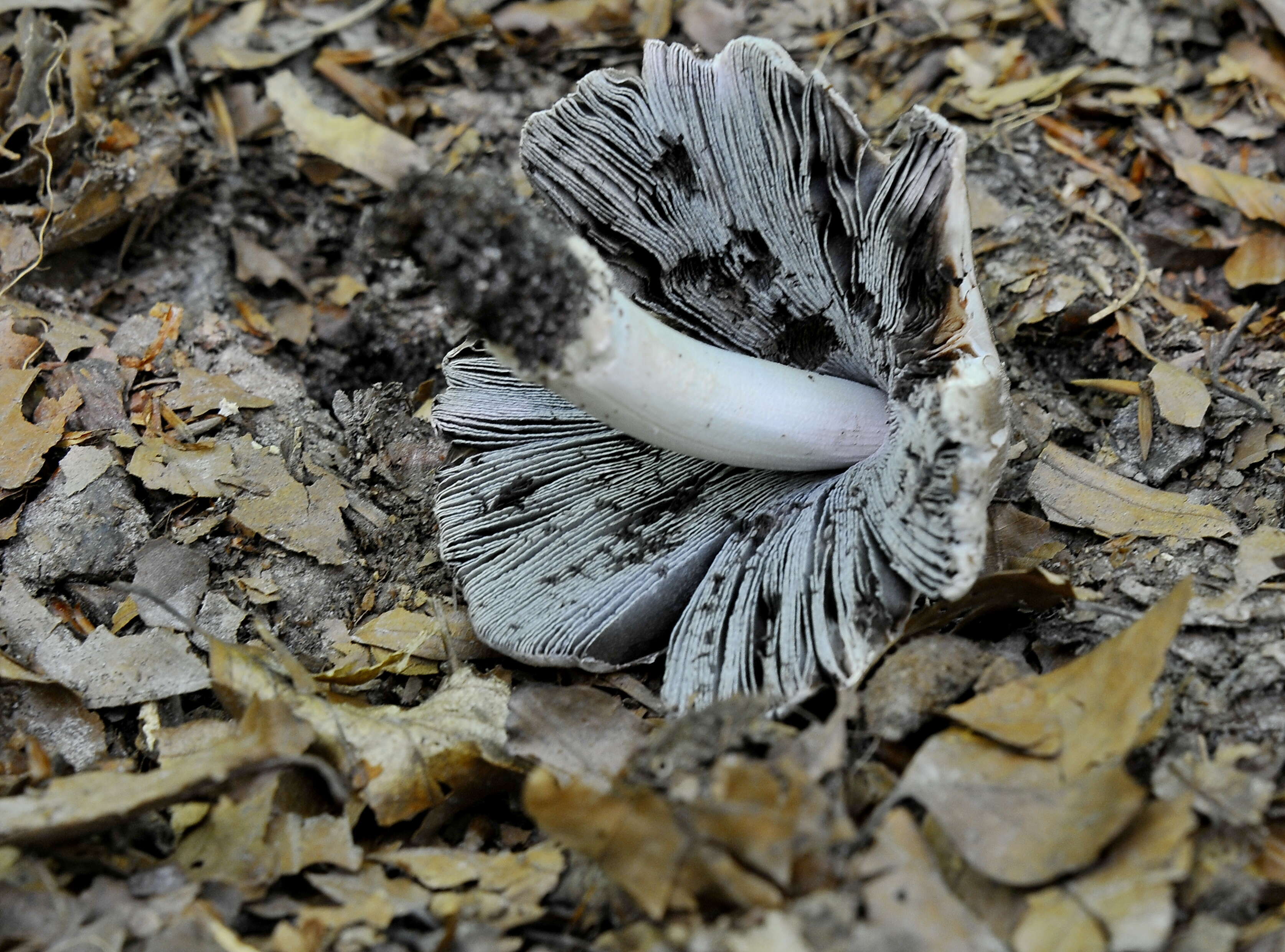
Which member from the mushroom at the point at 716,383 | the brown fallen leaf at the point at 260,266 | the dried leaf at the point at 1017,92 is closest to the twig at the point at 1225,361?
the mushroom at the point at 716,383

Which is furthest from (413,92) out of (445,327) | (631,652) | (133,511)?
(631,652)

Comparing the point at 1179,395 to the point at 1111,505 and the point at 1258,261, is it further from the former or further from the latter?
the point at 1258,261

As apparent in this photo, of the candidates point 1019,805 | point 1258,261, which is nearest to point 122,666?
point 1019,805

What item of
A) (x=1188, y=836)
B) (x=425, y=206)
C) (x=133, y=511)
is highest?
(x=425, y=206)

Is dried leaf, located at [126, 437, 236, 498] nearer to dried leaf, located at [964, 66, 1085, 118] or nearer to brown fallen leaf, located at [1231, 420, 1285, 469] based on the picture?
brown fallen leaf, located at [1231, 420, 1285, 469]

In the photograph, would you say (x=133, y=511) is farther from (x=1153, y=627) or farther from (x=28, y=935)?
(x=1153, y=627)

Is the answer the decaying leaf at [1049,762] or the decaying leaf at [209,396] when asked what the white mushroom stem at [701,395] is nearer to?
the decaying leaf at [1049,762]

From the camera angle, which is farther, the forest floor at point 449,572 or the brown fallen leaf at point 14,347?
the brown fallen leaf at point 14,347

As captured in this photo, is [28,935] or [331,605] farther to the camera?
[331,605]
